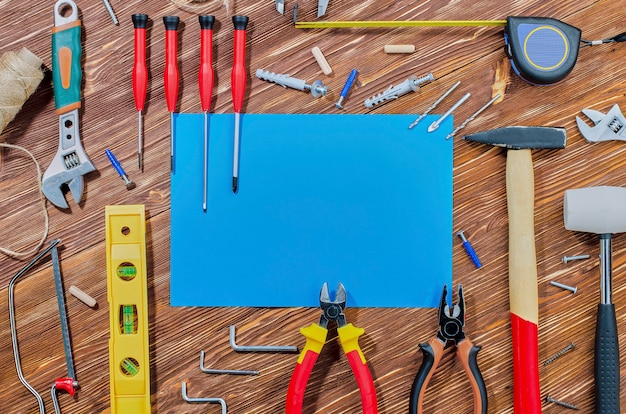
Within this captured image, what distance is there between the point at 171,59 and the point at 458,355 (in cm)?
76

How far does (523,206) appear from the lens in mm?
1031

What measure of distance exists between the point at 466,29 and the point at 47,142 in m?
0.84

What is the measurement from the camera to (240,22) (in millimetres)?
1040

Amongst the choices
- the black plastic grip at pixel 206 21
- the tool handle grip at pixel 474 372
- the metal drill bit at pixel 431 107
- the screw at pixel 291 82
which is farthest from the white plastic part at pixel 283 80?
the tool handle grip at pixel 474 372

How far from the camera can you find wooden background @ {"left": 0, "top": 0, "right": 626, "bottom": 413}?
107cm

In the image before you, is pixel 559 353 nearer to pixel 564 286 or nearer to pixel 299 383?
pixel 564 286

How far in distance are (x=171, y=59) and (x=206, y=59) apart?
0.22ft

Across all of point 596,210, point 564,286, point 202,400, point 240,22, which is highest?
point 240,22

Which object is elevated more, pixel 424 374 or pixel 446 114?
pixel 446 114

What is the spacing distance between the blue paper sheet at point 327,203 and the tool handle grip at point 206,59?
5cm

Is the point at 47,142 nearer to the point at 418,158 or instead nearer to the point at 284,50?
the point at 284,50

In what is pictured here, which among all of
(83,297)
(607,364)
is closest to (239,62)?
(83,297)

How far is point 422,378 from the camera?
1009mm

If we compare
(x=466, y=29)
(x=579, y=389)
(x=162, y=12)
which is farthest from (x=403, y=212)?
(x=162, y=12)
